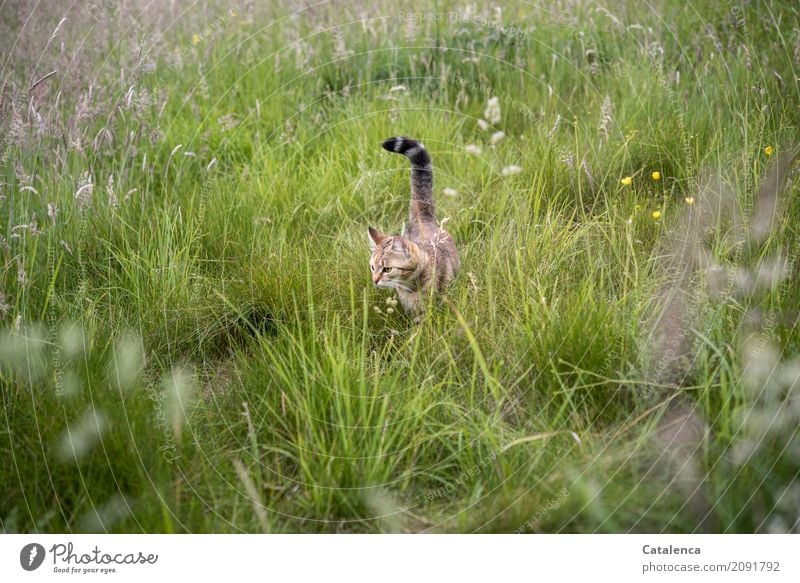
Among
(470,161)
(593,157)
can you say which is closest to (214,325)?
(470,161)

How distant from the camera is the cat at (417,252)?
3.01 meters

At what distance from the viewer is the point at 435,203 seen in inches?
137

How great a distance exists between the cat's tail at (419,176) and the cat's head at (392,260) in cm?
25

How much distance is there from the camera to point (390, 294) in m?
3.16

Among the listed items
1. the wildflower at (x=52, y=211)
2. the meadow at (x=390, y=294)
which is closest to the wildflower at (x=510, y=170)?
the meadow at (x=390, y=294)

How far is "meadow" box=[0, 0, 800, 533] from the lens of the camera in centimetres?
220

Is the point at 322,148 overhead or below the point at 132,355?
overhead

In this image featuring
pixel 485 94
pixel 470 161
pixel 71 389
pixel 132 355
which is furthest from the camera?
pixel 485 94

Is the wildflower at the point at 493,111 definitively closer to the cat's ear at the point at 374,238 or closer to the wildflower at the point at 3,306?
the cat's ear at the point at 374,238

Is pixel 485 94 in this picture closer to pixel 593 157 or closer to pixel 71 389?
pixel 593 157

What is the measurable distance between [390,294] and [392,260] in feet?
0.65

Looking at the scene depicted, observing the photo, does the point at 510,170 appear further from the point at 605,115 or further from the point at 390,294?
the point at 390,294

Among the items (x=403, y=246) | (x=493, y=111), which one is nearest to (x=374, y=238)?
(x=403, y=246)

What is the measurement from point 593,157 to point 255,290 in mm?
1653
